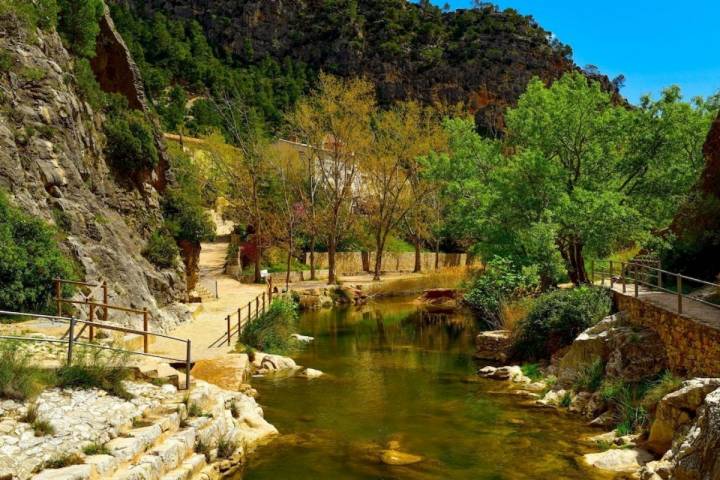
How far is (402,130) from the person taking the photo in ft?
145

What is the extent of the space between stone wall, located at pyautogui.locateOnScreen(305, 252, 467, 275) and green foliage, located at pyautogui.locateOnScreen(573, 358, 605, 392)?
1341 inches

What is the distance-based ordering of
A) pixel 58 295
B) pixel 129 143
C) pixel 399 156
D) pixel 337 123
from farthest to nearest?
1. pixel 399 156
2. pixel 337 123
3. pixel 129 143
4. pixel 58 295

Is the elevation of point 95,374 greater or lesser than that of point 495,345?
greater

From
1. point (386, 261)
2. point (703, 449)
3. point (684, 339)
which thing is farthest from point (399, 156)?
point (703, 449)

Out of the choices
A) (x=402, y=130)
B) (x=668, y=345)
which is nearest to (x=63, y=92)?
(x=668, y=345)

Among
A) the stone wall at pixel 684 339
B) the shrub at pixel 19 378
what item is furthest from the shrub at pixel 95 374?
the stone wall at pixel 684 339

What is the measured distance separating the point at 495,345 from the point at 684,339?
335 inches

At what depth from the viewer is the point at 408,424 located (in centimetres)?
1432

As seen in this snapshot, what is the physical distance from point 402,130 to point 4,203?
31107 mm

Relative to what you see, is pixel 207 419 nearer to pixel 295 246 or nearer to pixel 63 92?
pixel 63 92

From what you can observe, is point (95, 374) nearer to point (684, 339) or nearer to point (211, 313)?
point (684, 339)

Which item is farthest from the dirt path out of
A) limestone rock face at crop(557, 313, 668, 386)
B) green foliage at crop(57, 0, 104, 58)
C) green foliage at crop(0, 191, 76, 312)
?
green foliage at crop(57, 0, 104, 58)

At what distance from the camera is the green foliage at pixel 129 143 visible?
25.9 meters

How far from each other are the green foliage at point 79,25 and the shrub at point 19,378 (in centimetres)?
1857
